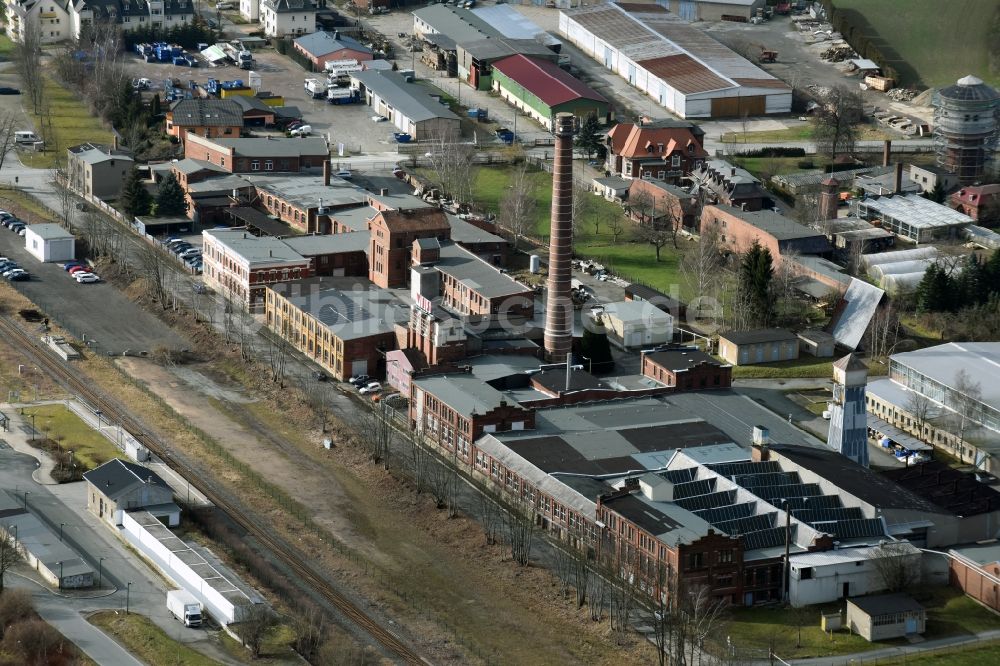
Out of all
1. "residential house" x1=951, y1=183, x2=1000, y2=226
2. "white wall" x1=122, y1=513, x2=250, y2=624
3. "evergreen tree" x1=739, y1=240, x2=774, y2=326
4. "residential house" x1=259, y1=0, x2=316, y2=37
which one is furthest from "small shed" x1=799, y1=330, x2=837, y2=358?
"residential house" x1=259, y1=0, x2=316, y2=37

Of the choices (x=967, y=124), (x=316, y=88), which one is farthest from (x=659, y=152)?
(x=316, y=88)

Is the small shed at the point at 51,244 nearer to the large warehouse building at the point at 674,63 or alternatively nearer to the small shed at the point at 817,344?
the small shed at the point at 817,344

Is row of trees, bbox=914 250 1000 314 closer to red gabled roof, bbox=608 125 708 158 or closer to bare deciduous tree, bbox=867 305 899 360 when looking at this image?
bare deciduous tree, bbox=867 305 899 360

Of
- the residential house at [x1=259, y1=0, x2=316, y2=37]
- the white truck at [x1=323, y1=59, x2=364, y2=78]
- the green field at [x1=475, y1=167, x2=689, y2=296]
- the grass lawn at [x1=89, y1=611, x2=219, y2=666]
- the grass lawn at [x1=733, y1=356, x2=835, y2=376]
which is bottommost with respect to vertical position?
the grass lawn at [x1=733, y1=356, x2=835, y2=376]

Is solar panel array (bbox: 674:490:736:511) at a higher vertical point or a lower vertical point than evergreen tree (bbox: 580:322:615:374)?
higher

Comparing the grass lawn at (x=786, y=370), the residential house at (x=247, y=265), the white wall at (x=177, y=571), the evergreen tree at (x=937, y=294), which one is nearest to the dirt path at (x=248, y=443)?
the white wall at (x=177, y=571)

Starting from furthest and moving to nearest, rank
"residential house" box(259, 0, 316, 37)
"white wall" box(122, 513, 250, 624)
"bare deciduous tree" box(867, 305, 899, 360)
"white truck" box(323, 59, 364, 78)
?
"residential house" box(259, 0, 316, 37)
"white truck" box(323, 59, 364, 78)
"bare deciduous tree" box(867, 305, 899, 360)
"white wall" box(122, 513, 250, 624)

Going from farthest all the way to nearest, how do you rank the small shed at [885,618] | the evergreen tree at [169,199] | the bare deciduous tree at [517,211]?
the evergreen tree at [169,199]
the bare deciduous tree at [517,211]
the small shed at [885,618]
